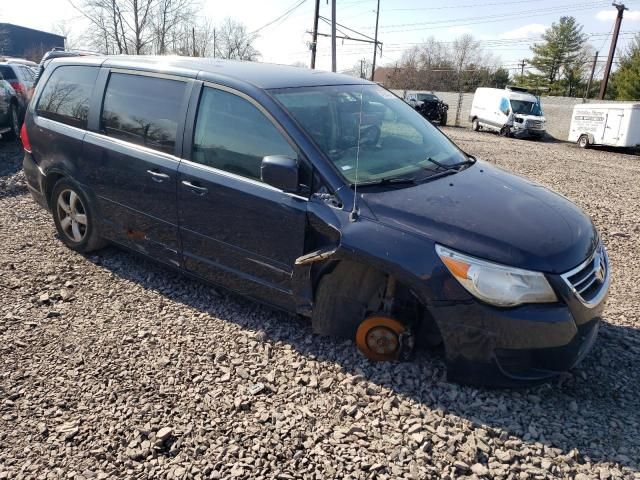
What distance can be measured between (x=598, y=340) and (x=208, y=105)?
3299mm

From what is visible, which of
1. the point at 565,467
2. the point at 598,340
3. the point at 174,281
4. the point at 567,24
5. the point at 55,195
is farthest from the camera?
the point at 567,24

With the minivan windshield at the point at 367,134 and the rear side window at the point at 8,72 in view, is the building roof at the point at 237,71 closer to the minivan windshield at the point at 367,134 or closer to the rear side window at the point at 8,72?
the minivan windshield at the point at 367,134

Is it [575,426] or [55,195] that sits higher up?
[55,195]

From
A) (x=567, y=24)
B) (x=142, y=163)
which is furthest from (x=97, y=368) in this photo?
(x=567, y=24)

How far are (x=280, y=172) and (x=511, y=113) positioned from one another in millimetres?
25490

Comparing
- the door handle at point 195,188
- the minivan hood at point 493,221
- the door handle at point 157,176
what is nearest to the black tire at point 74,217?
→ the door handle at point 157,176

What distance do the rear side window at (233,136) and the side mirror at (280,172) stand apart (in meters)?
0.18

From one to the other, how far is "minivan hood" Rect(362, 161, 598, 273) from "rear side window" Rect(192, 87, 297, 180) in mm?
803

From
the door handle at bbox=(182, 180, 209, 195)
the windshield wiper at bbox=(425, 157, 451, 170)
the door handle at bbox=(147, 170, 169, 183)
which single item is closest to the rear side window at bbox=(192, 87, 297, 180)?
the door handle at bbox=(182, 180, 209, 195)

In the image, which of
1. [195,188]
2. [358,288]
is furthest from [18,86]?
[358,288]

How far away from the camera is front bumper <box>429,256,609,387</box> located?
2.72m

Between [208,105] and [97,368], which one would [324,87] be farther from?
[97,368]

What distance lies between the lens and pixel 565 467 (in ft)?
8.20

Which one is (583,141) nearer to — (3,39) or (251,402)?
(251,402)
